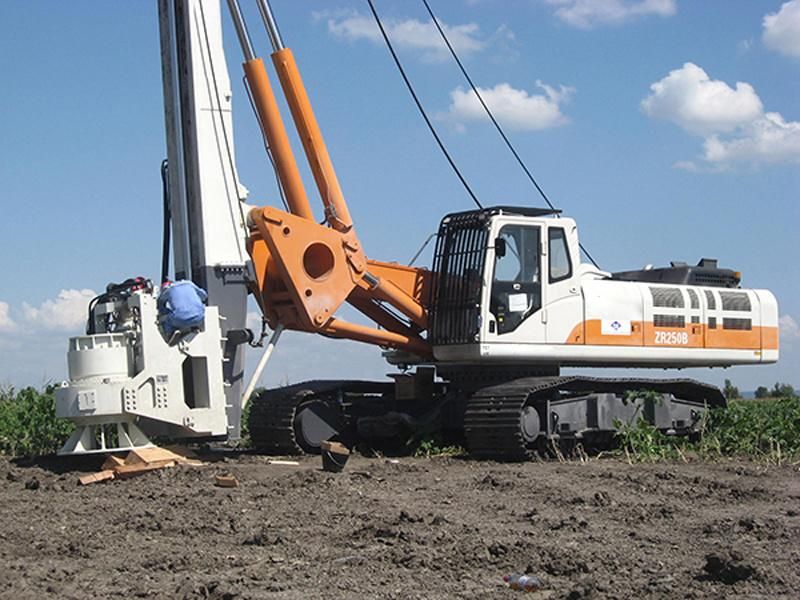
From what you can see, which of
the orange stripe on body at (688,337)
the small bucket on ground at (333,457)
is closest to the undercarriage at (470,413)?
the orange stripe on body at (688,337)

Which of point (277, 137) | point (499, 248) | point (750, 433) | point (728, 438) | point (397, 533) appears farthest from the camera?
point (728, 438)

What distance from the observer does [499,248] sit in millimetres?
14836

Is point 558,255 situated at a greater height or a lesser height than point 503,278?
greater

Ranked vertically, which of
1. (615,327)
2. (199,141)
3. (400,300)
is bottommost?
(615,327)

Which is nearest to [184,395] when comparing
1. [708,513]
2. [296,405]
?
[296,405]

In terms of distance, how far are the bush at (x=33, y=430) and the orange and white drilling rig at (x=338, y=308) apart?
254 centimetres

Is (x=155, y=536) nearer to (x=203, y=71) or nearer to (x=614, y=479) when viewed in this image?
(x=614, y=479)

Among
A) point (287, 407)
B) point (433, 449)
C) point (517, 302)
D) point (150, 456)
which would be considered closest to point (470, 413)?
point (433, 449)

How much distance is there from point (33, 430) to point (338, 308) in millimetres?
4366

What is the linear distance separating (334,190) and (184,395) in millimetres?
3189

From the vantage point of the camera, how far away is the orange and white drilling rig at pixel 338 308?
42.7 ft

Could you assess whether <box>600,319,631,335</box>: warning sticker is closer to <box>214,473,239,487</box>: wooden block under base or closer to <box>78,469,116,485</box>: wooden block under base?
<box>214,473,239,487</box>: wooden block under base

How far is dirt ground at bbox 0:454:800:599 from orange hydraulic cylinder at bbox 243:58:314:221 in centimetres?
327

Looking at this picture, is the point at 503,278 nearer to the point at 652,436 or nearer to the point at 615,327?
the point at 615,327
